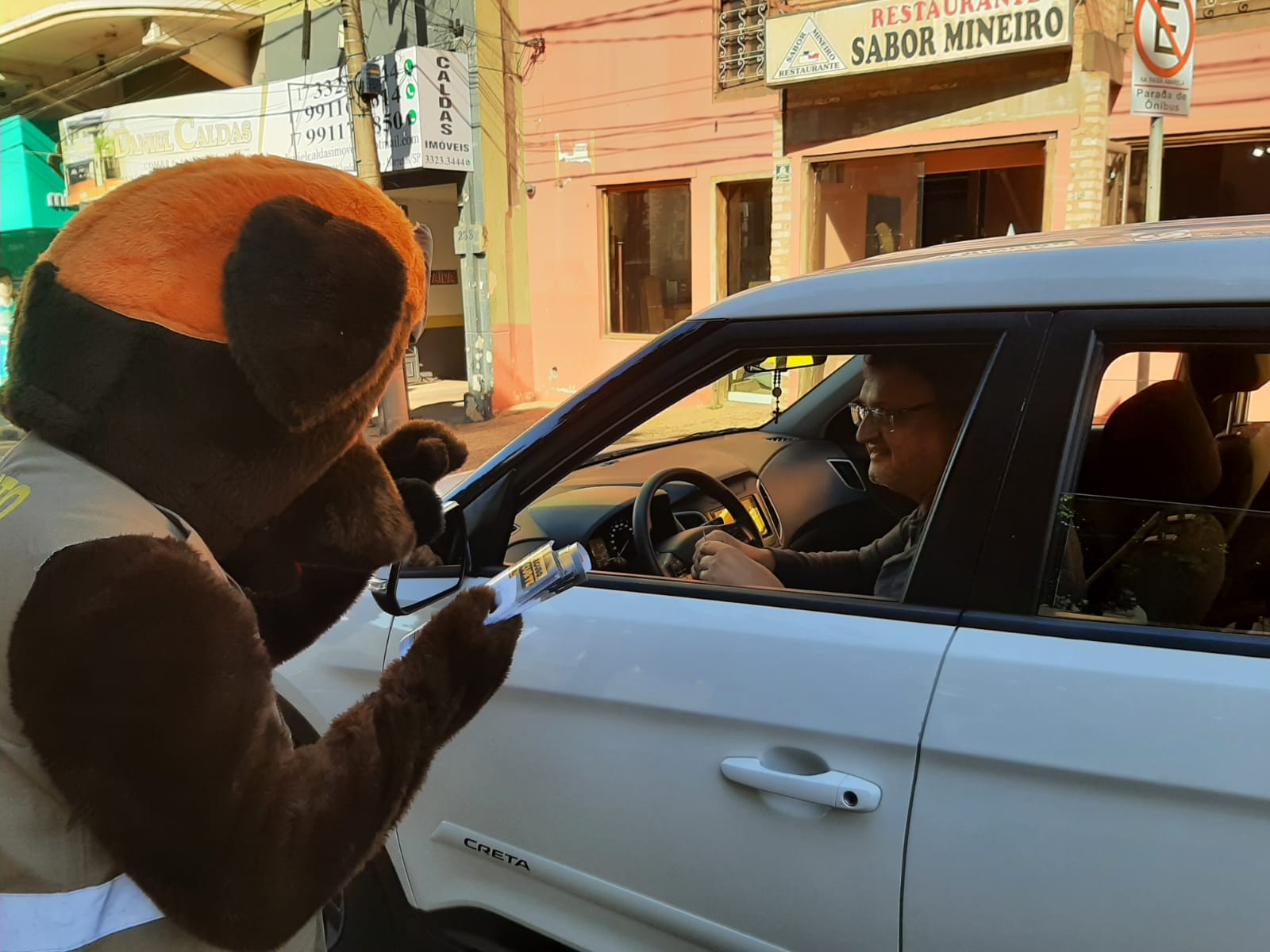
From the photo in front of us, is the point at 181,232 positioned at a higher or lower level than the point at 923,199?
lower

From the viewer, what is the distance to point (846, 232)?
382 inches

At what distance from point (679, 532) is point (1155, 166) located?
390 centimetres

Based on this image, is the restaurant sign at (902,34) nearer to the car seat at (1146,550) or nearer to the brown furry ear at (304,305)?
the car seat at (1146,550)

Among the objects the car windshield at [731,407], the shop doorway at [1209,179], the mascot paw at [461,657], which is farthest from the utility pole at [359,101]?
the mascot paw at [461,657]

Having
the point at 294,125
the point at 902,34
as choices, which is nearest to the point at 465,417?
the point at 294,125

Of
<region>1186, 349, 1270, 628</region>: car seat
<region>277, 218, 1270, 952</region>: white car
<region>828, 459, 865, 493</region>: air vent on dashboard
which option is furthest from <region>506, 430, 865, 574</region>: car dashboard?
<region>1186, 349, 1270, 628</region>: car seat

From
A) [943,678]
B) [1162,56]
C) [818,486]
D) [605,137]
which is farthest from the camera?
[605,137]

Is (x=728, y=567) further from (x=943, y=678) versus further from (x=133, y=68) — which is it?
(x=133, y=68)

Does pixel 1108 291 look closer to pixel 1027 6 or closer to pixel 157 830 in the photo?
pixel 157 830

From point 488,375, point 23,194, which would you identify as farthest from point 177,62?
point 488,375

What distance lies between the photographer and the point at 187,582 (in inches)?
40.9

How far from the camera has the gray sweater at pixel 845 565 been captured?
2273 millimetres

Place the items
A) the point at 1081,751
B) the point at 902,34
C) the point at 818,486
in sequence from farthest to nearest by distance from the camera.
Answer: the point at 902,34 → the point at 818,486 → the point at 1081,751

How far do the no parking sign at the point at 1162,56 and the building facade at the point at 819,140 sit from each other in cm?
229
